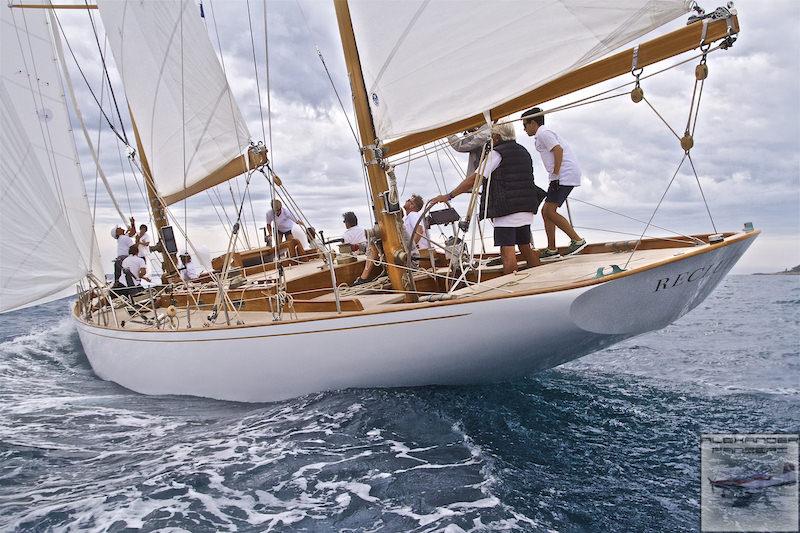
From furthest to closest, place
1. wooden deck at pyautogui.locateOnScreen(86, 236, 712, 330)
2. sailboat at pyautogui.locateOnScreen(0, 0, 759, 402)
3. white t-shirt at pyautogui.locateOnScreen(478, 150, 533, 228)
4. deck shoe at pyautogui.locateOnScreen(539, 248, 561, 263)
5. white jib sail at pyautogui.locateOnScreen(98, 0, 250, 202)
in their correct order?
white jib sail at pyautogui.locateOnScreen(98, 0, 250, 202) < deck shoe at pyautogui.locateOnScreen(539, 248, 561, 263) < white t-shirt at pyautogui.locateOnScreen(478, 150, 533, 228) < wooden deck at pyautogui.locateOnScreen(86, 236, 712, 330) < sailboat at pyautogui.locateOnScreen(0, 0, 759, 402)

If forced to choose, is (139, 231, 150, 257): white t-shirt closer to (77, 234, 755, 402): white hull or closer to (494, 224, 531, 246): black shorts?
(77, 234, 755, 402): white hull

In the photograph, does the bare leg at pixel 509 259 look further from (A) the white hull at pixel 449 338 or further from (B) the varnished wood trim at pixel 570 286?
(B) the varnished wood trim at pixel 570 286

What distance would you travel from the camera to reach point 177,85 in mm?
8594

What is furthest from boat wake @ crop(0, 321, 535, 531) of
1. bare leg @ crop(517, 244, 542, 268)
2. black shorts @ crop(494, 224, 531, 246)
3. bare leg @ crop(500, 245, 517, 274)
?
bare leg @ crop(517, 244, 542, 268)

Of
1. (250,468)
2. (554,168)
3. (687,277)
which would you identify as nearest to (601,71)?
(554,168)

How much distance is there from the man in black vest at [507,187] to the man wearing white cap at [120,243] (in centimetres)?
719

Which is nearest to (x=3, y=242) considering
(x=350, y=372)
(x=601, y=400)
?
(x=350, y=372)

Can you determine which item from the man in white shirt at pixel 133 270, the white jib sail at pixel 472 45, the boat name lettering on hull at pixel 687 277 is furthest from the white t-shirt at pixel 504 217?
the man in white shirt at pixel 133 270

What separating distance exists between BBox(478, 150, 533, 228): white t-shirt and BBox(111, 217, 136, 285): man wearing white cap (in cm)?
744

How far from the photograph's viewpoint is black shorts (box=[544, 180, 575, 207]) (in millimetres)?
5770

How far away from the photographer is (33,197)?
8.41 m

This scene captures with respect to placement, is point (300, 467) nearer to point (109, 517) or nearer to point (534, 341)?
point (109, 517)

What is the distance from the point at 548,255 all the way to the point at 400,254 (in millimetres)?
1634

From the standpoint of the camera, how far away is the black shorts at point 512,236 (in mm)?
5531
